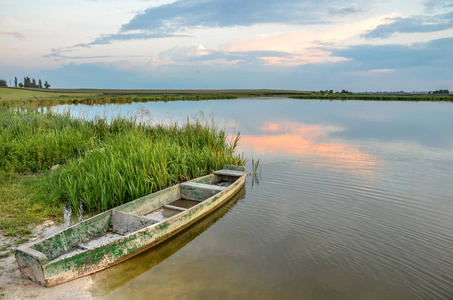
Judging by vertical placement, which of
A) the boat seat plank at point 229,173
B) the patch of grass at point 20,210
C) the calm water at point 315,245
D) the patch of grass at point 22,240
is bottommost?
the calm water at point 315,245

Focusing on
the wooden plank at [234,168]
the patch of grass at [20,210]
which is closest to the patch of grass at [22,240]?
the patch of grass at [20,210]

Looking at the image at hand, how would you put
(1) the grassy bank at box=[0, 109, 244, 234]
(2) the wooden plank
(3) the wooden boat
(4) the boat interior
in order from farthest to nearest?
(2) the wooden plank, (1) the grassy bank at box=[0, 109, 244, 234], (4) the boat interior, (3) the wooden boat

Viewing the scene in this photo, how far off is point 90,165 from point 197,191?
121 inches

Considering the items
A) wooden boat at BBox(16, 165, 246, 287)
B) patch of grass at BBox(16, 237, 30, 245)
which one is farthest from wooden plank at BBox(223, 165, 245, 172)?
patch of grass at BBox(16, 237, 30, 245)

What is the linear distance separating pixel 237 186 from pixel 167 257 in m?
3.98

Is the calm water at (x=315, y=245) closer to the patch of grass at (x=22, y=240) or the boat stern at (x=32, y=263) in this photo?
the boat stern at (x=32, y=263)

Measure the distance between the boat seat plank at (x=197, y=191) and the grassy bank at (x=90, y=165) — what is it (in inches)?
26.1

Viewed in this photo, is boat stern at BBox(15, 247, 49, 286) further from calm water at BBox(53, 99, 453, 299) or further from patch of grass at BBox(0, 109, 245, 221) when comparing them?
patch of grass at BBox(0, 109, 245, 221)

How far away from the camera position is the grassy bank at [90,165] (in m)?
7.65

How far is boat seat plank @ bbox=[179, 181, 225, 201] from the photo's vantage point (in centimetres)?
853

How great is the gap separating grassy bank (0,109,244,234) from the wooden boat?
30.5 inches

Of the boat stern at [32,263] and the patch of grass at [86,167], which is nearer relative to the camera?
the boat stern at [32,263]

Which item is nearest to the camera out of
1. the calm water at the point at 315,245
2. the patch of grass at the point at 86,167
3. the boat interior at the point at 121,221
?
the calm water at the point at 315,245

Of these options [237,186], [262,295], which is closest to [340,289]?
[262,295]
